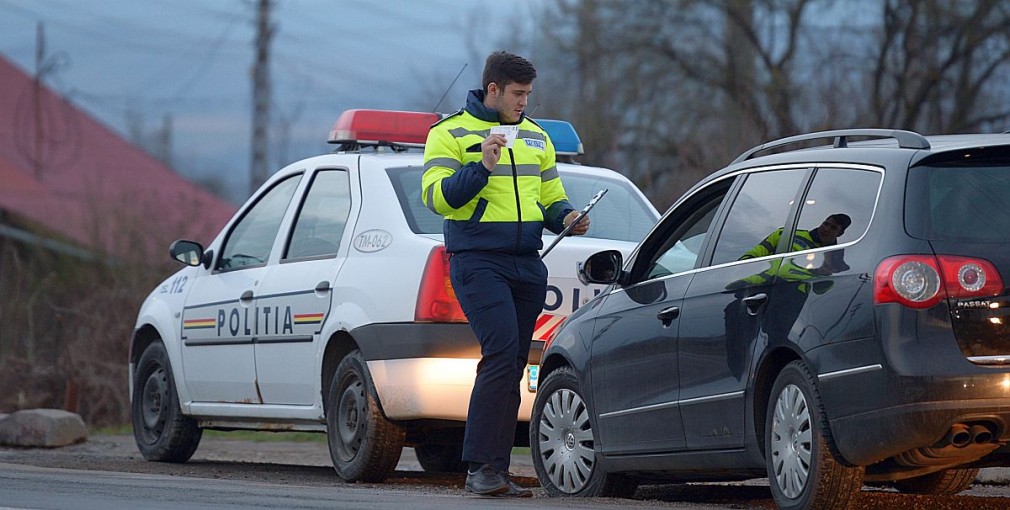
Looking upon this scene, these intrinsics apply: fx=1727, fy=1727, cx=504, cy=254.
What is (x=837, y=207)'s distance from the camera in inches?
248

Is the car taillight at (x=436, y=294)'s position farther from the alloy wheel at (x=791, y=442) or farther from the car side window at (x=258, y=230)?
the alloy wheel at (x=791, y=442)

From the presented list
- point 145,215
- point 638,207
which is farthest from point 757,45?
point 638,207

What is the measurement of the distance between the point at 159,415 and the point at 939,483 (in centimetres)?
523

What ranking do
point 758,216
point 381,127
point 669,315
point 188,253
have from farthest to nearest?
1. point 188,253
2. point 381,127
3. point 669,315
4. point 758,216

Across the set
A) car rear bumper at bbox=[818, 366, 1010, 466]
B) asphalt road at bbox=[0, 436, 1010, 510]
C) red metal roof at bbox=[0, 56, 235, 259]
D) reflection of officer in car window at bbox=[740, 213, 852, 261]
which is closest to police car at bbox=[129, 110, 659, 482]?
asphalt road at bbox=[0, 436, 1010, 510]

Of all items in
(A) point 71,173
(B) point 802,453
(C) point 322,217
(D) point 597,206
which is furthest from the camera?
(A) point 71,173

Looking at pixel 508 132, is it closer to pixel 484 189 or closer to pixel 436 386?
pixel 484 189

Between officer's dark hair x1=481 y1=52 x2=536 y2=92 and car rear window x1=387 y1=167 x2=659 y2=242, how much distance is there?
3.29 feet

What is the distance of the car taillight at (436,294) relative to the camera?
8.09 metres

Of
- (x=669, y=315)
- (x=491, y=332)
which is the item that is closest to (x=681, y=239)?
(x=669, y=315)

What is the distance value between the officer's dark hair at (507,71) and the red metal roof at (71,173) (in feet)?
37.8

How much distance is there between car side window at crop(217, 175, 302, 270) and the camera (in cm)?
983

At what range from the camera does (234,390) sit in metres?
9.88

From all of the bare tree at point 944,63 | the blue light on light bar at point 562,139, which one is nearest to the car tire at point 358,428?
the blue light on light bar at point 562,139
